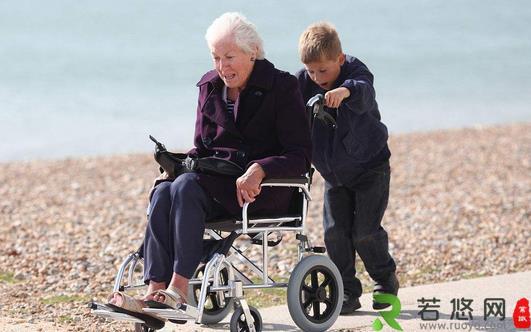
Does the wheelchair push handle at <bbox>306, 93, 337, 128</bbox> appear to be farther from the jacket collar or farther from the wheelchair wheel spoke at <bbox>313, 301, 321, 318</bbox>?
the wheelchair wheel spoke at <bbox>313, 301, 321, 318</bbox>

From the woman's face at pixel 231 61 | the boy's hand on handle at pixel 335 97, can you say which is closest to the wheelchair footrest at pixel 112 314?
the woman's face at pixel 231 61

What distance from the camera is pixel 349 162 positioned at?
5387 millimetres

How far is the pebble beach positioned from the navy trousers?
763mm

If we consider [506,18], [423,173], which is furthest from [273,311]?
[506,18]

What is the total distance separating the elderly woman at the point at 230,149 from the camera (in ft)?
15.0

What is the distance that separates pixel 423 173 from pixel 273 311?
6434 mm

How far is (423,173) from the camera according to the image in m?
11.9

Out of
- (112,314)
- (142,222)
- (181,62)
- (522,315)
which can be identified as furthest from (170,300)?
(181,62)

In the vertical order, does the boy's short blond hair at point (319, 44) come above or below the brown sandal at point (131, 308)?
above

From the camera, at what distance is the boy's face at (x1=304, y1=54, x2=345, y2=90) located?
17.1 feet

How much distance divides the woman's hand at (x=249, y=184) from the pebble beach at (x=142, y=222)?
3.47 ft

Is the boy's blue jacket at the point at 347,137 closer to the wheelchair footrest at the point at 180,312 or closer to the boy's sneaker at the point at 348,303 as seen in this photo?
the boy's sneaker at the point at 348,303

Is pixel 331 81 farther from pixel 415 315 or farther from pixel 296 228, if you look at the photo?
pixel 415 315

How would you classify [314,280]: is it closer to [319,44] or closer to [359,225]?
[359,225]
